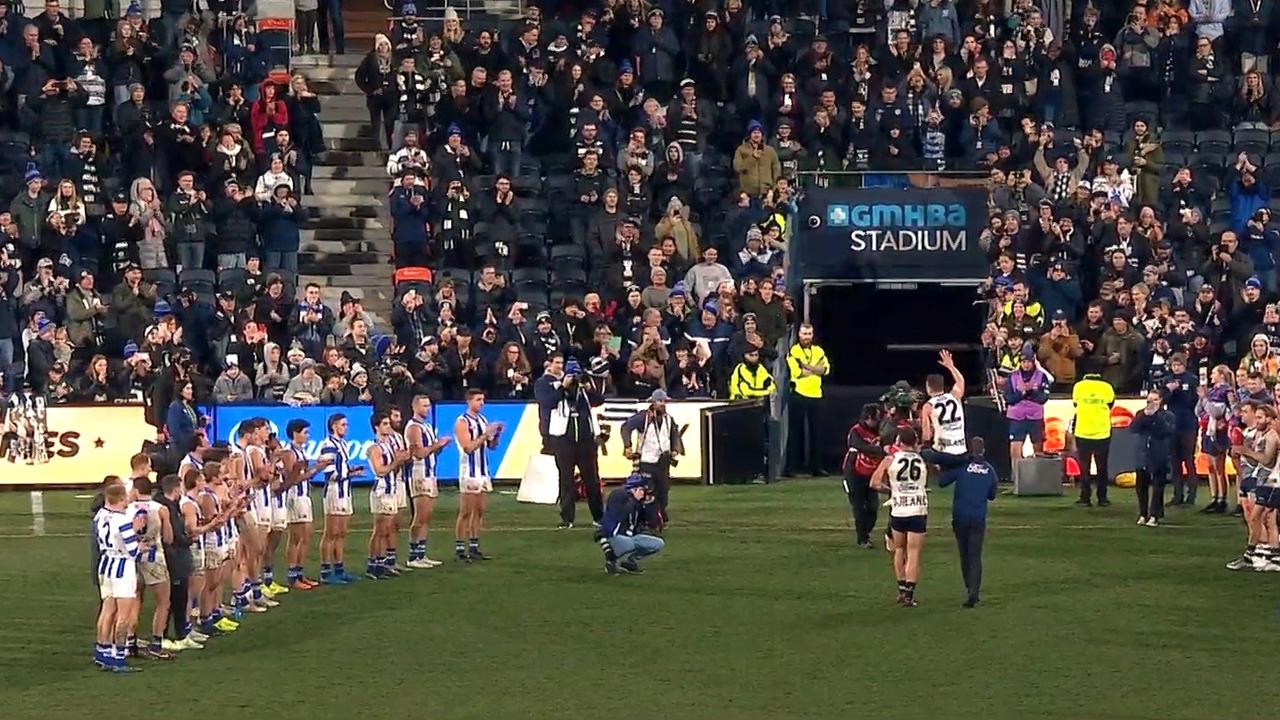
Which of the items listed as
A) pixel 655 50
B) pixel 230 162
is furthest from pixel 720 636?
pixel 655 50

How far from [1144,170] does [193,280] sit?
13.6 m

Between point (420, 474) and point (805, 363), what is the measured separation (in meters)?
8.75

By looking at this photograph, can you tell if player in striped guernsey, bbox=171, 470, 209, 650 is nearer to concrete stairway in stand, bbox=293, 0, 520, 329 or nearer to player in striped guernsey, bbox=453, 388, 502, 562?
player in striped guernsey, bbox=453, 388, 502, 562

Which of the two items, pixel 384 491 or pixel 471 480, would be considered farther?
pixel 471 480

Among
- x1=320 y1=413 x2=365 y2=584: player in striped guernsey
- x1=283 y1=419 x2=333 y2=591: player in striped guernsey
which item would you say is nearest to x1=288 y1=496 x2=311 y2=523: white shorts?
x1=283 y1=419 x2=333 y2=591: player in striped guernsey

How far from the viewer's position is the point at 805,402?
33656 mm

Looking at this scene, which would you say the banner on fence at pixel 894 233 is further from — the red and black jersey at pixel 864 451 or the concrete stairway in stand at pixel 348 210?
the red and black jersey at pixel 864 451

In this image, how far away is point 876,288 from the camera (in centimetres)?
3600

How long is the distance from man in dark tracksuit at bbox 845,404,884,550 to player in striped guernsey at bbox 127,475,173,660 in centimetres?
834

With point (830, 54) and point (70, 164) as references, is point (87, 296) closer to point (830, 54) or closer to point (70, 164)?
point (70, 164)

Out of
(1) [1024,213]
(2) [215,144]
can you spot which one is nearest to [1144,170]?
Answer: (1) [1024,213]

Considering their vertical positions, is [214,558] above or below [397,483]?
below

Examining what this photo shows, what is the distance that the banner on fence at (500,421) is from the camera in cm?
3281

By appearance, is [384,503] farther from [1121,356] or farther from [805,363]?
[1121,356]
